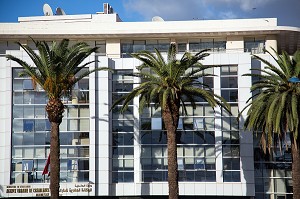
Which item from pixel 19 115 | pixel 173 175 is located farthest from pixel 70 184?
pixel 173 175

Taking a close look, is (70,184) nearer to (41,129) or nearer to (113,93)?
(41,129)

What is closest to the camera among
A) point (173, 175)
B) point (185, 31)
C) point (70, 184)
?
point (173, 175)

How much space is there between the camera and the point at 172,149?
4372 centimetres

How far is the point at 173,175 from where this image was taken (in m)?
43.6

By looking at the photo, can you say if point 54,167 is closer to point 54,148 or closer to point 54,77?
point 54,148

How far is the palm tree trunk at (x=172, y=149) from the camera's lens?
43.6 metres

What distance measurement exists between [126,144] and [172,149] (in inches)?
426

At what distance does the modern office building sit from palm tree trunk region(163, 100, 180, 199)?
375 inches

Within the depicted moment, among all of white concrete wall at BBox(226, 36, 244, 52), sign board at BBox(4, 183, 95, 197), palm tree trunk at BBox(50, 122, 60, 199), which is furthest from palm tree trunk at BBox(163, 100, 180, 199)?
white concrete wall at BBox(226, 36, 244, 52)

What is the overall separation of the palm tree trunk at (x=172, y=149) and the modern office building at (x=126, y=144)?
952 centimetres

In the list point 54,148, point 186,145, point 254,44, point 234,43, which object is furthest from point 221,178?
point 54,148

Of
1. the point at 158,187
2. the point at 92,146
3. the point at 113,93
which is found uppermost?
the point at 113,93

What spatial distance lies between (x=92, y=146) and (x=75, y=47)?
11.7 meters

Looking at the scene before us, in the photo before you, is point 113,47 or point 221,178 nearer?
point 221,178
